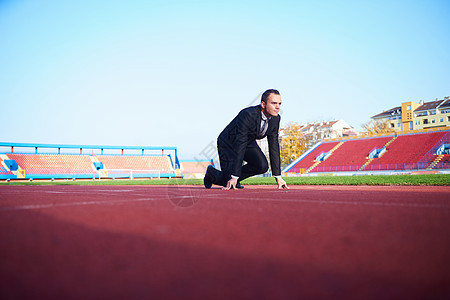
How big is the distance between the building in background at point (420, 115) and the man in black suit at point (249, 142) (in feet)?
244

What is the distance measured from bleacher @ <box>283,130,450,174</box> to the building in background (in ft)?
116

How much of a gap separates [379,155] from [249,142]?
35.5m

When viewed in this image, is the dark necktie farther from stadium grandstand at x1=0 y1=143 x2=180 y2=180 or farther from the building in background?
the building in background

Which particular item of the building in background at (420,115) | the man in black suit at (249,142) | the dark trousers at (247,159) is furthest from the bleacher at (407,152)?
the building in background at (420,115)

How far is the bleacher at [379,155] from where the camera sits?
33531 mm

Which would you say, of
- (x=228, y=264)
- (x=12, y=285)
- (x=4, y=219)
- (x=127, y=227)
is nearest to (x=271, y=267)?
(x=228, y=264)

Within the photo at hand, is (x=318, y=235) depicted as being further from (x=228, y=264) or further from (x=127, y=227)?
(x=127, y=227)

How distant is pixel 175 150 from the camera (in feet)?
160

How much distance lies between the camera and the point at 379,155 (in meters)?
38.0

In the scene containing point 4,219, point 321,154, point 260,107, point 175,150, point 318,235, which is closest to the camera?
point 318,235

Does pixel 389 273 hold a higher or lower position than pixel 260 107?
lower

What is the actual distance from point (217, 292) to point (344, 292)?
1.23 feet

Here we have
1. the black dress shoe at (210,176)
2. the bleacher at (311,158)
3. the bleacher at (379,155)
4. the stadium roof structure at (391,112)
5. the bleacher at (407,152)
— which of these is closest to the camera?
the black dress shoe at (210,176)

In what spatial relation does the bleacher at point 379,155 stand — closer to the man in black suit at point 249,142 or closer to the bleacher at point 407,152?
the bleacher at point 407,152
